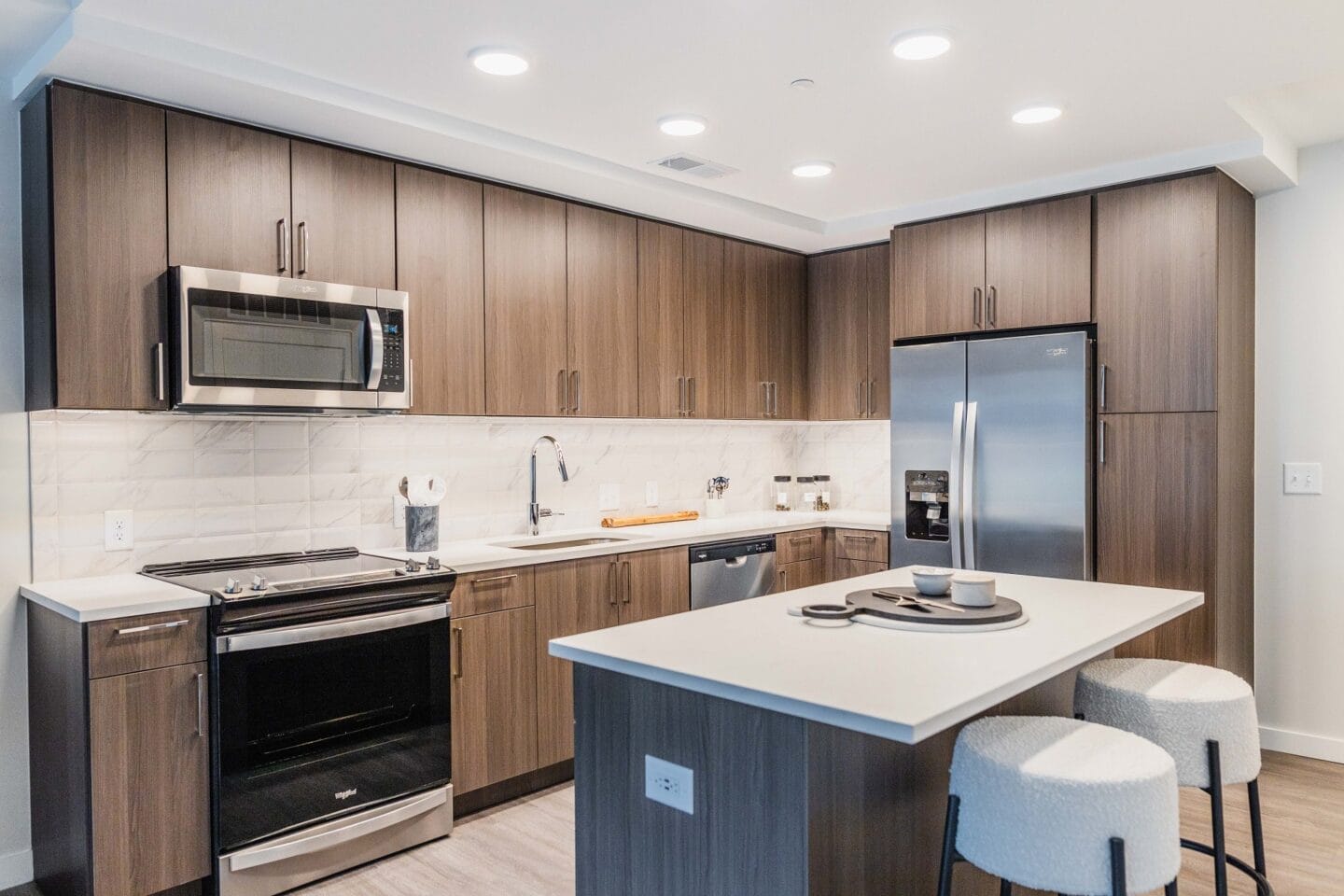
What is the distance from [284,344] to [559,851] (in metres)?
1.88

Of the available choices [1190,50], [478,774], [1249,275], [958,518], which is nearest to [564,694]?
[478,774]

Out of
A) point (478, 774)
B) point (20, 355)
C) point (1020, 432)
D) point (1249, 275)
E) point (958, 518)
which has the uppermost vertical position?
point (1249, 275)

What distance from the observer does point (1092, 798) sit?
168 cm

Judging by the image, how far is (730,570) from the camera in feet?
14.2

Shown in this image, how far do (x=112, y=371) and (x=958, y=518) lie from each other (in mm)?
3298

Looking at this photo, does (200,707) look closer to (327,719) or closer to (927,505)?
(327,719)

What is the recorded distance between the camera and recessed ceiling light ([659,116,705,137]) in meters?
3.24

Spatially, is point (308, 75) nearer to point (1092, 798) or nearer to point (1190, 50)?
point (1190, 50)

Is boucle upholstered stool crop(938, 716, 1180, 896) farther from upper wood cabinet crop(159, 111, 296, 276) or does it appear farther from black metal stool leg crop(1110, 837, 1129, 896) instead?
upper wood cabinet crop(159, 111, 296, 276)

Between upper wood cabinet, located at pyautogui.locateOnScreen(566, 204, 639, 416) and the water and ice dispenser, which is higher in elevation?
upper wood cabinet, located at pyautogui.locateOnScreen(566, 204, 639, 416)

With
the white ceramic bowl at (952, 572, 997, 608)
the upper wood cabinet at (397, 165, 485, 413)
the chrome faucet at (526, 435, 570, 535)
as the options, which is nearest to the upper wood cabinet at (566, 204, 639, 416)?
the chrome faucet at (526, 435, 570, 535)

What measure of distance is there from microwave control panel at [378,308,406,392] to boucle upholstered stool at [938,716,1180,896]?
2.27 m

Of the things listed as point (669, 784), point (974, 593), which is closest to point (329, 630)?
point (669, 784)

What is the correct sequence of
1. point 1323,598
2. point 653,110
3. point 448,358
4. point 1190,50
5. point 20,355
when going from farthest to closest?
point 1323,598 → point 448,358 → point 653,110 → point 20,355 → point 1190,50
